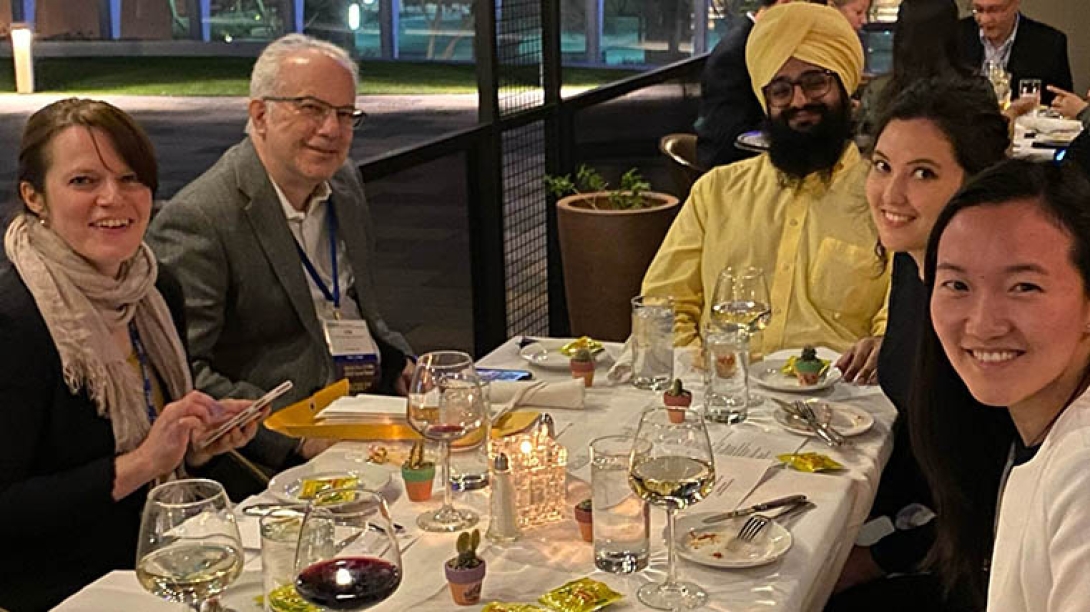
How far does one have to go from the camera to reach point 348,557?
5.05 ft

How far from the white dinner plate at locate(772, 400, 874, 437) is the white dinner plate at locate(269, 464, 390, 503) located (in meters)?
Result: 0.80

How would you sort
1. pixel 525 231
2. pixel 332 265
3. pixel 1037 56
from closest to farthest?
1. pixel 332 265
2. pixel 525 231
3. pixel 1037 56

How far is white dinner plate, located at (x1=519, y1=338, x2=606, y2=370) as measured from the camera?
9.35 ft

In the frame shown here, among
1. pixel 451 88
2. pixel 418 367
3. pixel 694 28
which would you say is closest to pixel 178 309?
pixel 418 367

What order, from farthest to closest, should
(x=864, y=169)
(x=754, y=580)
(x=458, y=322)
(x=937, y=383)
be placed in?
1. (x=458, y=322)
2. (x=864, y=169)
3. (x=937, y=383)
4. (x=754, y=580)

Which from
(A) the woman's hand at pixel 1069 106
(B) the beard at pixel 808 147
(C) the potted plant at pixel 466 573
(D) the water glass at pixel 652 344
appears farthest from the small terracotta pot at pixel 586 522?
(A) the woman's hand at pixel 1069 106

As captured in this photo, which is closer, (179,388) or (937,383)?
(937,383)

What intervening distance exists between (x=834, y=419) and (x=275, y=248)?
1382 mm

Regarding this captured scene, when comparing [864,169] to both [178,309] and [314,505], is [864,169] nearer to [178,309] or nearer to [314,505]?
[178,309]

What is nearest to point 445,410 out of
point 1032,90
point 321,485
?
point 321,485

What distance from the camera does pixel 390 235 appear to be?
7.95 meters

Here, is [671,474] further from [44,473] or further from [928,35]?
[928,35]

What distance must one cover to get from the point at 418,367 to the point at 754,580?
0.65 metres

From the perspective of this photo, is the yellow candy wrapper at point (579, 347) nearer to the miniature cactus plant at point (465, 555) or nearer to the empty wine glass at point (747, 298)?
the empty wine glass at point (747, 298)
